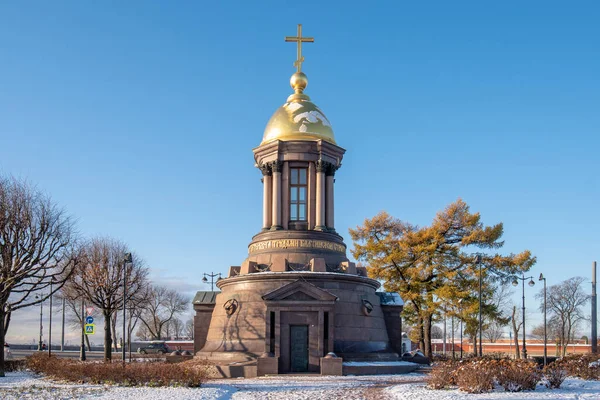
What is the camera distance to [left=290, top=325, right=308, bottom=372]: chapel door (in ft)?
111

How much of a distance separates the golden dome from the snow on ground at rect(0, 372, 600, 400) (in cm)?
1730

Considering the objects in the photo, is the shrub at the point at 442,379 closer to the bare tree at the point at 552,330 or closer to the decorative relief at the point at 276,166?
the decorative relief at the point at 276,166

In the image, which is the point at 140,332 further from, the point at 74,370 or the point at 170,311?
the point at 74,370

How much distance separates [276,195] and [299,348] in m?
A: 9.92

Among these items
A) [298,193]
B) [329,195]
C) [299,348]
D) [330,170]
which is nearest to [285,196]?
[298,193]

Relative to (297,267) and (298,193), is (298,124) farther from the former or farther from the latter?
(297,267)

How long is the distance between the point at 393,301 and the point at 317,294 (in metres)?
8.01

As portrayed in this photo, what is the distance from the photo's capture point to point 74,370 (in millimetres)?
27734

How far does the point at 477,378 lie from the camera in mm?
22156

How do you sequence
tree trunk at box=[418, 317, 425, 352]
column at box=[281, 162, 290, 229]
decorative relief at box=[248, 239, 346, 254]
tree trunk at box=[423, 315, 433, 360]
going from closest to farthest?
decorative relief at box=[248, 239, 346, 254] → column at box=[281, 162, 290, 229] → tree trunk at box=[423, 315, 433, 360] → tree trunk at box=[418, 317, 425, 352]

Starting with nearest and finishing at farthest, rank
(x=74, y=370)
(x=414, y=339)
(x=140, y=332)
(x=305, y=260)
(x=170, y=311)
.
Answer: (x=74, y=370), (x=305, y=260), (x=414, y=339), (x=170, y=311), (x=140, y=332)

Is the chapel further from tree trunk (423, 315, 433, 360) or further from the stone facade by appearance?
tree trunk (423, 315, 433, 360)

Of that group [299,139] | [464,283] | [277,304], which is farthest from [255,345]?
A: [464,283]

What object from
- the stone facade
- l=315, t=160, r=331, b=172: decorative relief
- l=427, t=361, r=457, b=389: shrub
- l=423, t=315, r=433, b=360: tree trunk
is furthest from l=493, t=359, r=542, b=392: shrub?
l=423, t=315, r=433, b=360: tree trunk
